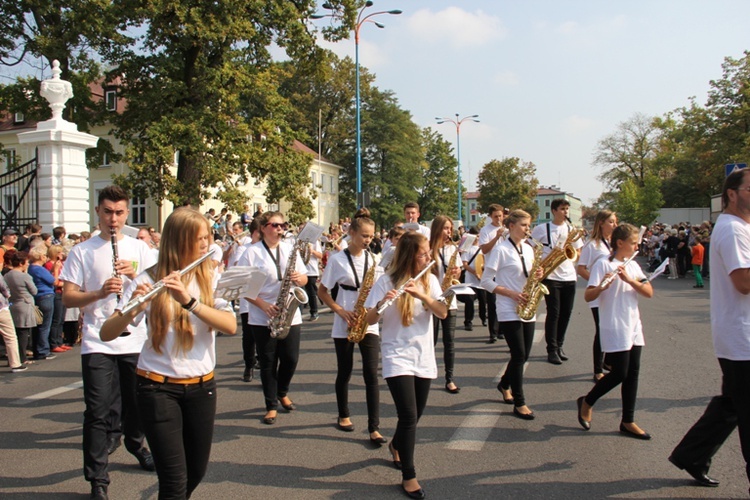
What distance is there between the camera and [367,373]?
532cm

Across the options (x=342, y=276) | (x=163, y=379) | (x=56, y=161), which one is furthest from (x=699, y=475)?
(x=56, y=161)

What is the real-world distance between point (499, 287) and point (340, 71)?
49655 millimetres

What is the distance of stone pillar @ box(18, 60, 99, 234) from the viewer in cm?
1388

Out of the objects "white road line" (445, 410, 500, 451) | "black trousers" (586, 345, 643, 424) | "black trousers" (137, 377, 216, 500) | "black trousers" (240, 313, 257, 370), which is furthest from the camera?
"black trousers" (240, 313, 257, 370)

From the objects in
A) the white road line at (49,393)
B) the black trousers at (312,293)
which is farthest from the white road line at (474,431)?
the black trousers at (312,293)

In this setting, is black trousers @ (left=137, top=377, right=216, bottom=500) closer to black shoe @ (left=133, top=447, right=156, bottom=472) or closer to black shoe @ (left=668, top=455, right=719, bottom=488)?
black shoe @ (left=133, top=447, right=156, bottom=472)

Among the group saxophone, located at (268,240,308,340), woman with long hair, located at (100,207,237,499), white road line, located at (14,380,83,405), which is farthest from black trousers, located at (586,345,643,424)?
white road line, located at (14,380,83,405)

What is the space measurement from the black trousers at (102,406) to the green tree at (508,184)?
236 feet

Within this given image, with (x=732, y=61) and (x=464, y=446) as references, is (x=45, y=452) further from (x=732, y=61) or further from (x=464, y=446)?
(x=732, y=61)

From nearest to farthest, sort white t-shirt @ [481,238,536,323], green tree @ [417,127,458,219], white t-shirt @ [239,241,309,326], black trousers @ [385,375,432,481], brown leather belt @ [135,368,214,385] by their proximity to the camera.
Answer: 1. brown leather belt @ [135,368,214,385]
2. black trousers @ [385,375,432,481]
3. white t-shirt @ [239,241,309,326]
4. white t-shirt @ [481,238,536,323]
5. green tree @ [417,127,458,219]

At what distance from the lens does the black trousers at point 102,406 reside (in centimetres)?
412

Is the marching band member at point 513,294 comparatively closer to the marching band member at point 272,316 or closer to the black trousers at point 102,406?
the marching band member at point 272,316

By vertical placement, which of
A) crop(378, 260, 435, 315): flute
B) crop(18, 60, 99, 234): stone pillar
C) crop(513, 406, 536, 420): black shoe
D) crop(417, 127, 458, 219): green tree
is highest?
crop(417, 127, 458, 219): green tree

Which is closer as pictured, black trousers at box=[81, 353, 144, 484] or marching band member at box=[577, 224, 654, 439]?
black trousers at box=[81, 353, 144, 484]
